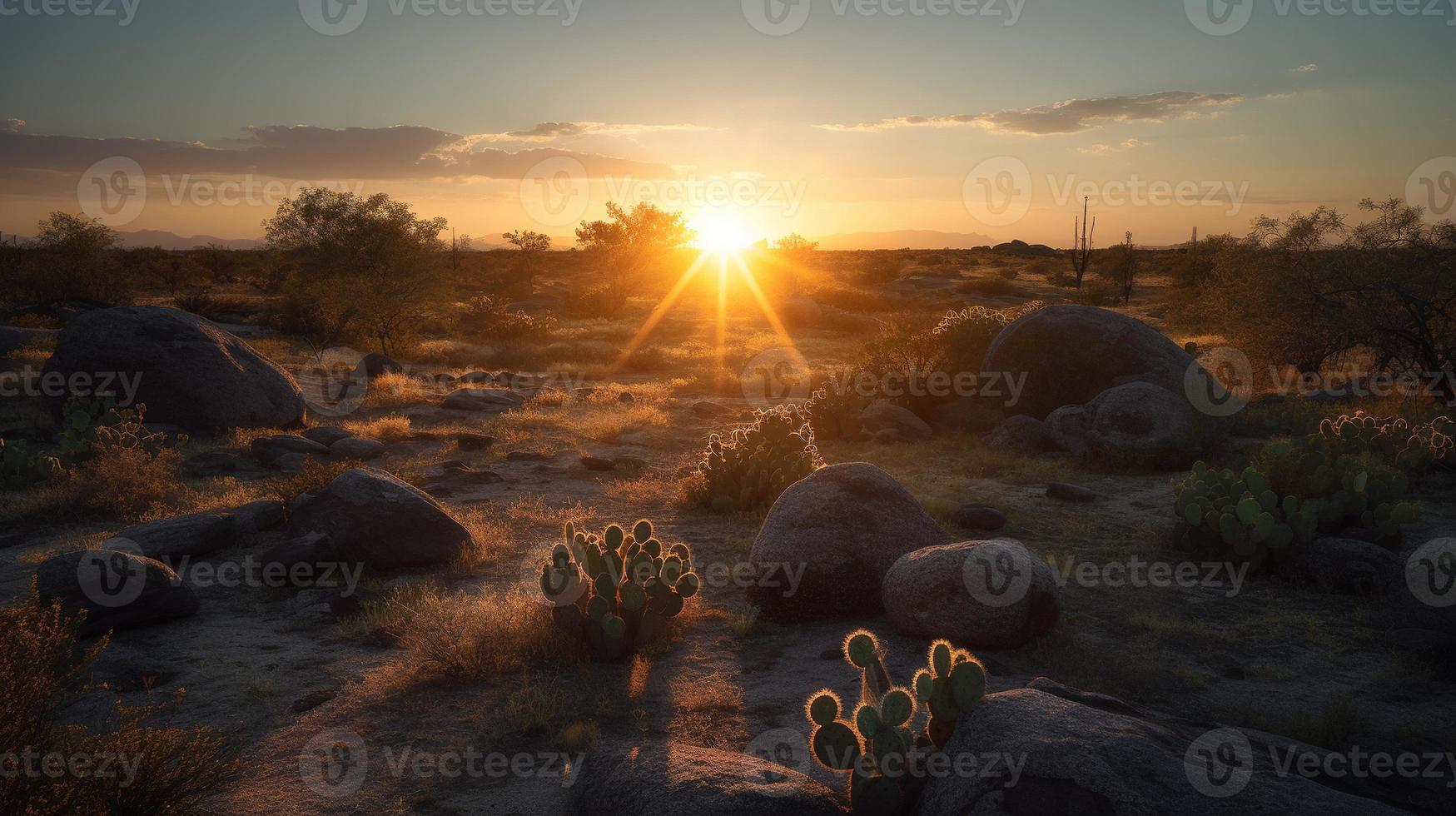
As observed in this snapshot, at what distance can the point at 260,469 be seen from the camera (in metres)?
11.9

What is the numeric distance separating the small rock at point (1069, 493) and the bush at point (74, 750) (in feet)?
31.1

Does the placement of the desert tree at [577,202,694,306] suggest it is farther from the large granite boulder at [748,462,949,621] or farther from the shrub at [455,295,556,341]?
the large granite boulder at [748,462,949,621]

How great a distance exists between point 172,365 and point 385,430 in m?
3.64

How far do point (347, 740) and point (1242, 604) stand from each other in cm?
741

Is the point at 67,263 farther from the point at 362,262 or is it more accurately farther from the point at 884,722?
the point at 884,722

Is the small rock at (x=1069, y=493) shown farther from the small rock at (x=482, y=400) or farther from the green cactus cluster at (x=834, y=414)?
the small rock at (x=482, y=400)

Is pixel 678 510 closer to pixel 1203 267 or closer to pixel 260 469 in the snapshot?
pixel 260 469

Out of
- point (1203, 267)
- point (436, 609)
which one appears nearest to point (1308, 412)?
point (436, 609)

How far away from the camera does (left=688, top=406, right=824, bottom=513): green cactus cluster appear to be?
33.7ft

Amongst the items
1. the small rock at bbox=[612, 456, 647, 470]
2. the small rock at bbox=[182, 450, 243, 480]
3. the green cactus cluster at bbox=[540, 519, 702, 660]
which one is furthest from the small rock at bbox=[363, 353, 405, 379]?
the green cactus cluster at bbox=[540, 519, 702, 660]

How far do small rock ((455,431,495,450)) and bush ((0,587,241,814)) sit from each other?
924 centimetres

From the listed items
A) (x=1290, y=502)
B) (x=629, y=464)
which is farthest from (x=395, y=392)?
(x=1290, y=502)

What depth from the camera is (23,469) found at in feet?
34.8

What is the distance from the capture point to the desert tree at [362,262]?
2531cm
